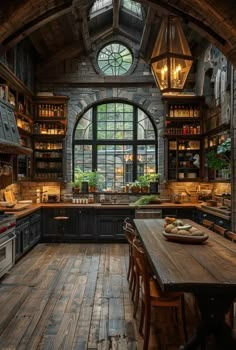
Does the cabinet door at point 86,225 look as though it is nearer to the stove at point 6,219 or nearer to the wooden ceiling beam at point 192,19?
the stove at point 6,219

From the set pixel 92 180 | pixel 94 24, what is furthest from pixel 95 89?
pixel 92 180

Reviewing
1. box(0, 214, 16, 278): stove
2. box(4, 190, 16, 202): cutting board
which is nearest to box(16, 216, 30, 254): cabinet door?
box(0, 214, 16, 278): stove

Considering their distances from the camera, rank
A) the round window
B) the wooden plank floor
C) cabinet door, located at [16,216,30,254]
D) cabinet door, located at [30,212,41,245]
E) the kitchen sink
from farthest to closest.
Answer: the round window → cabinet door, located at [30,212,41,245] → cabinet door, located at [16,216,30,254] → the kitchen sink → the wooden plank floor

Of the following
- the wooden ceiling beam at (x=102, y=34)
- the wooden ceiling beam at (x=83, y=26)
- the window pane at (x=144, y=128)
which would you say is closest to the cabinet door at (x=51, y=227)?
the window pane at (x=144, y=128)

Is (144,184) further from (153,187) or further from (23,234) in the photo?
(23,234)

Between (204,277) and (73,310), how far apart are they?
2010 millimetres

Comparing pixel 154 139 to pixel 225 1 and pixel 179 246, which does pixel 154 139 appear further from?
pixel 179 246

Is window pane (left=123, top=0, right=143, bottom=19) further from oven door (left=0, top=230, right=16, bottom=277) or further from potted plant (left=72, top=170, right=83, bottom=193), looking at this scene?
oven door (left=0, top=230, right=16, bottom=277)

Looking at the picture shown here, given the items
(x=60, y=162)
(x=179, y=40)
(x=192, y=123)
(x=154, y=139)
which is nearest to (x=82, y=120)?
(x=60, y=162)

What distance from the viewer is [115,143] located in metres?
8.88

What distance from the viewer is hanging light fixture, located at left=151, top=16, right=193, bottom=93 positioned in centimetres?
398

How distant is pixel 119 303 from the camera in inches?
160

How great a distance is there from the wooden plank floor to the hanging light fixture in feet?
→ 9.09

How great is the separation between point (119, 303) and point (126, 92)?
5878 millimetres
